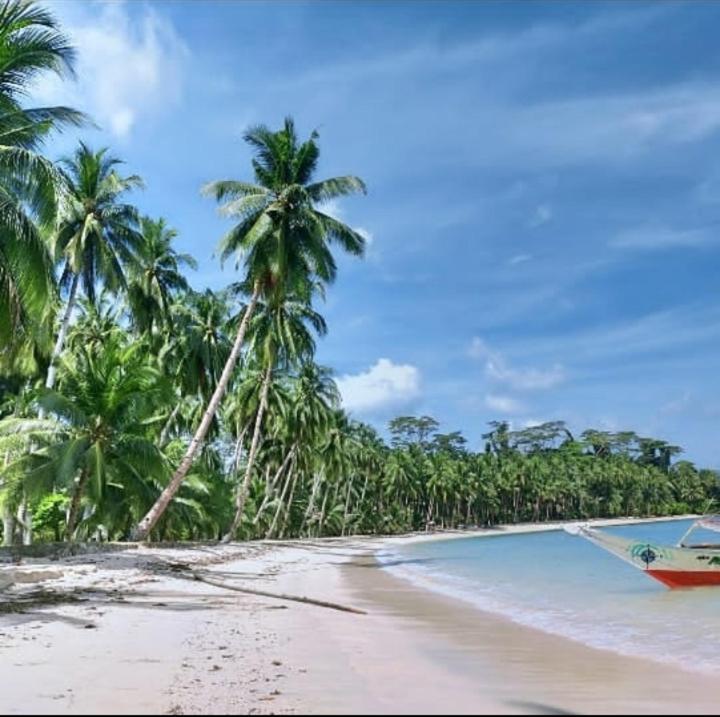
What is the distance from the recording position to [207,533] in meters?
37.3

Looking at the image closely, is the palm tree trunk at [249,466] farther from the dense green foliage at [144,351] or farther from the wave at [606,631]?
the wave at [606,631]

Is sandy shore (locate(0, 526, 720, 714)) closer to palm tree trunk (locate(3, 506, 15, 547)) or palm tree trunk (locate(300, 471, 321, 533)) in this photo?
palm tree trunk (locate(3, 506, 15, 547))

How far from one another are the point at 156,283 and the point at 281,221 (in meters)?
9.37

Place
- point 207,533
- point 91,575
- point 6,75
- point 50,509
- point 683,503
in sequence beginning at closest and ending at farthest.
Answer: point 6,75, point 91,575, point 50,509, point 207,533, point 683,503

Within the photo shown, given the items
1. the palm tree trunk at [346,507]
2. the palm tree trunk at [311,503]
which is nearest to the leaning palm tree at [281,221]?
the palm tree trunk at [311,503]

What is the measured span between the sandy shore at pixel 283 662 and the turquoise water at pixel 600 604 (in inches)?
35.9

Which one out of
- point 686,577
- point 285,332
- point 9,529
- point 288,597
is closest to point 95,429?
point 9,529

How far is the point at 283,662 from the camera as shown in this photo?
7238 mm

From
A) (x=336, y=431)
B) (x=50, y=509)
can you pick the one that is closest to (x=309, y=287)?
(x=50, y=509)

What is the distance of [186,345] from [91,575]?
18116 millimetres

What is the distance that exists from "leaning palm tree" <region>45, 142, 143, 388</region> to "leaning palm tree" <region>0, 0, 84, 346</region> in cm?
1052

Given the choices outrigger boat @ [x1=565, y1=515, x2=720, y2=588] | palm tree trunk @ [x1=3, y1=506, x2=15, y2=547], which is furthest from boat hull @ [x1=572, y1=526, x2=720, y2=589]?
palm tree trunk @ [x1=3, y1=506, x2=15, y2=547]

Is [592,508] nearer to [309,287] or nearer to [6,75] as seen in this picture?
[309,287]

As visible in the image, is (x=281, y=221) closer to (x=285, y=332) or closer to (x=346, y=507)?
(x=285, y=332)
